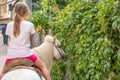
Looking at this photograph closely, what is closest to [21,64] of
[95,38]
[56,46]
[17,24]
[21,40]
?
[21,40]

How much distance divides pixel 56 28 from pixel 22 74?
2847 mm

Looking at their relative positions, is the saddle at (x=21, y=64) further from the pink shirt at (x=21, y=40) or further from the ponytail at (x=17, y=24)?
the ponytail at (x=17, y=24)

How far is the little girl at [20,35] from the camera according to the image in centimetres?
462

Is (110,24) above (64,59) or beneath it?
above

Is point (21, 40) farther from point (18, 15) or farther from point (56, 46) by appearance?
point (56, 46)

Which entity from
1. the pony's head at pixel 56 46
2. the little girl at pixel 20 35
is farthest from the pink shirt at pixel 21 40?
the pony's head at pixel 56 46

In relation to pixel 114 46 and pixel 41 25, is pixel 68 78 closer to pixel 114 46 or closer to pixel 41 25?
pixel 41 25

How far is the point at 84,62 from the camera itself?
447cm

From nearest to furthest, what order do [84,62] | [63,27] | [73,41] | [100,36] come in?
[100,36]
[84,62]
[73,41]
[63,27]

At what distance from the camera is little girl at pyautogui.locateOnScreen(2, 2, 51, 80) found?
15.2ft

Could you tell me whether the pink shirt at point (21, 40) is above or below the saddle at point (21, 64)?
above

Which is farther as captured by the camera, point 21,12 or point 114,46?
point 21,12

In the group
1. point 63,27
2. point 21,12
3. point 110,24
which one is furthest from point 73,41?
point 110,24

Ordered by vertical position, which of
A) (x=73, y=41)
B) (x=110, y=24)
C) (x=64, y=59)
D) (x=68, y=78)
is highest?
(x=110, y=24)
